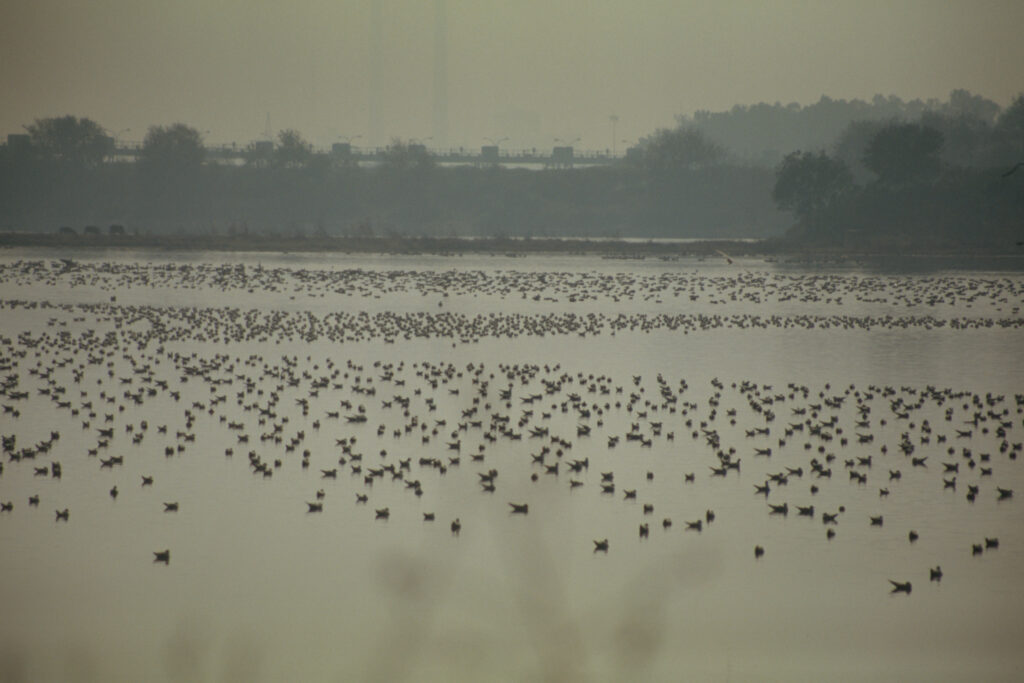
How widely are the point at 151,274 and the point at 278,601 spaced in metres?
63.8

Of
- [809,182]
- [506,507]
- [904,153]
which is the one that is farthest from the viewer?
[904,153]

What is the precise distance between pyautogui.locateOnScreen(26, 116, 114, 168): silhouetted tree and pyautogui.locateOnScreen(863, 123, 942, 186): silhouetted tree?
4401 inches

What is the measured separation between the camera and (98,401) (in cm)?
3244

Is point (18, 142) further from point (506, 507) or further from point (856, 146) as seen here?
point (506, 507)

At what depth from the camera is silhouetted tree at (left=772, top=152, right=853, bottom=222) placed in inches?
4427

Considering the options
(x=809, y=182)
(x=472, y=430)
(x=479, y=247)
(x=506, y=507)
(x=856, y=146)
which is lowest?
(x=506, y=507)

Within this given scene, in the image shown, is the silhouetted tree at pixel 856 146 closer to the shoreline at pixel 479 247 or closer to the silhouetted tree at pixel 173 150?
the shoreline at pixel 479 247

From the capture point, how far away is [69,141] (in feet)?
577

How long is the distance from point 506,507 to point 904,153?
9966 cm

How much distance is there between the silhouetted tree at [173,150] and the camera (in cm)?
17212

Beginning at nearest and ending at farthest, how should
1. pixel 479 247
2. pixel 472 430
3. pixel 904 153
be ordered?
pixel 472 430 < pixel 479 247 < pixel 904 153

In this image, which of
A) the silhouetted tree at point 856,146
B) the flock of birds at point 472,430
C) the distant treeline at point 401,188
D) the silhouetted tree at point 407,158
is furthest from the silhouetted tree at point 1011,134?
the flock of birds at point 472,430

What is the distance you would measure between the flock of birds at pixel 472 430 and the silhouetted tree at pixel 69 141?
138m

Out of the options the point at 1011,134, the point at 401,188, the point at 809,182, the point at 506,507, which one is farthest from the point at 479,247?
the point at 506,507
